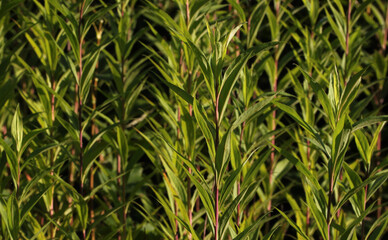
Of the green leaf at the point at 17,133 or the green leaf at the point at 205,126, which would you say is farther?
the green leaf at the point at 17,133

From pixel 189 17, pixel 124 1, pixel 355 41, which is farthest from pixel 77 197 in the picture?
pixel 355 41

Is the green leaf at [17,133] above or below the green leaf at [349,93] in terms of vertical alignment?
below

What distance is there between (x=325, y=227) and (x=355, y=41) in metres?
1.08

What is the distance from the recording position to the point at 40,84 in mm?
1878

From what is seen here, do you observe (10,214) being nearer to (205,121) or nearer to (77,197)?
(77,197)

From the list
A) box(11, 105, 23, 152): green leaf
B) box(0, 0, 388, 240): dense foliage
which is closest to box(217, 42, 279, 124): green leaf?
box(0, 0, 388, 240): dense foliage

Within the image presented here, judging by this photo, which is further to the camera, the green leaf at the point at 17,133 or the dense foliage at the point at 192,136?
the green leaf at the point at 17,133

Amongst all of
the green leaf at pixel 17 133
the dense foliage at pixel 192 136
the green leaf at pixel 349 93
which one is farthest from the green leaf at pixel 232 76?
the green leaf at pixel 17 133

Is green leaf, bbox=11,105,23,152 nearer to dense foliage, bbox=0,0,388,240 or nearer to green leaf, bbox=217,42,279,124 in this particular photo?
dense foliage, bbox=0,0,388,240

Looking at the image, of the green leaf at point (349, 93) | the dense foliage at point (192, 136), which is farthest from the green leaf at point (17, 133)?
the green leaf at point (349, 93)

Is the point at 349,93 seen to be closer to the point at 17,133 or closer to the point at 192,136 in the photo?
the point at 192,136

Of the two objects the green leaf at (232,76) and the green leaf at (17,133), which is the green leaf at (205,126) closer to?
the green leaf at (232,76)

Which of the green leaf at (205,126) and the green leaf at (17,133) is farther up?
the green leaf at (205,126)

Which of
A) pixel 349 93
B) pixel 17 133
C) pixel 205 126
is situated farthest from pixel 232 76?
pixel 17 133
